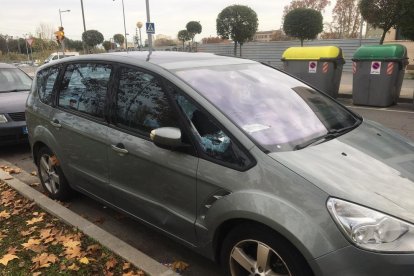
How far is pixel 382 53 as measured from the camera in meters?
10.9

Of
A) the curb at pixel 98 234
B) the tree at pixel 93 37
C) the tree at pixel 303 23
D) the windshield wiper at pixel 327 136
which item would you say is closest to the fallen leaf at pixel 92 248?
the curb at pixel 98 234

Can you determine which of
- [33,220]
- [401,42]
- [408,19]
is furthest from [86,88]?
[401,42]

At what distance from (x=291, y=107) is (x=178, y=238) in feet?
4.27

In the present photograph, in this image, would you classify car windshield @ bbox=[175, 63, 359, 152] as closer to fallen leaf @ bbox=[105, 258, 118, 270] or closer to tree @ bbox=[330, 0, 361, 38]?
fallen leaf @ bbox=[105, 258, 118, 270]

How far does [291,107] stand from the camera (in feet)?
10.1

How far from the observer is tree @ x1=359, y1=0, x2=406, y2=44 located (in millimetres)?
13938

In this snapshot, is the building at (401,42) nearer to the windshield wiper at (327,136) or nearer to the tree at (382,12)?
the tree at (382,12)

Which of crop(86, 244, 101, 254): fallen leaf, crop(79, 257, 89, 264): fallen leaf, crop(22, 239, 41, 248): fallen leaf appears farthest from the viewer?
crop(22, 239, 41, 248): fallen leaf

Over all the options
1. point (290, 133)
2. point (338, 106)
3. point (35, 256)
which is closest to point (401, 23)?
point (338, 106)

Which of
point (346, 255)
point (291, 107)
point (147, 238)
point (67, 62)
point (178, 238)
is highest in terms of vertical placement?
point (67, 62)

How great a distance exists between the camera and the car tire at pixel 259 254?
219cm

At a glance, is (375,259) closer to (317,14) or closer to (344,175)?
(344,175)

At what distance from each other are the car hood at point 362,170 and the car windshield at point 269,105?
156mm

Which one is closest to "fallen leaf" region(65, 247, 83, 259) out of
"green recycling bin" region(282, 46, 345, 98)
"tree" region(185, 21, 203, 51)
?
"green recycling bin" region(282, 46, 345, 98)
